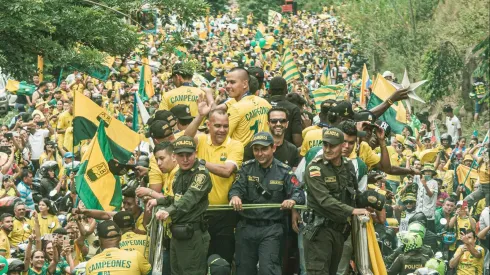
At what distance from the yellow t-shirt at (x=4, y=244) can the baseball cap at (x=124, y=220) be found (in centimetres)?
267

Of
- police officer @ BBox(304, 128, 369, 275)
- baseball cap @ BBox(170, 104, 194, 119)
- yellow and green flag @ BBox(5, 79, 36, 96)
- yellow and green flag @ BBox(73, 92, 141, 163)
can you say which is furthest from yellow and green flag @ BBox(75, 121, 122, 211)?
yellow and green flag @ BBox(5, 79, 36, 96)

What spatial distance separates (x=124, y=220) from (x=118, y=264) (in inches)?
63.6

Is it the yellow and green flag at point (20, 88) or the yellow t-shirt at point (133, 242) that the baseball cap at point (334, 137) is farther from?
the yellow and green flag at point (20, 88)

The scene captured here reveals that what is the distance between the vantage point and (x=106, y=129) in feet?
53.8

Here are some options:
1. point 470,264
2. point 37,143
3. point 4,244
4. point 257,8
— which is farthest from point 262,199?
point 257,8

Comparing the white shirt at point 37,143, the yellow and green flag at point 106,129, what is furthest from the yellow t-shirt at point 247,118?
the white shirt at point 37,143

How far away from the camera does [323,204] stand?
12031mm

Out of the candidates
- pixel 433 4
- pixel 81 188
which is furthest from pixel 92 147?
pixel 433 4

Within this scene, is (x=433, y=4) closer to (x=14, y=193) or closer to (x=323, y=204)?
(x=14, y=193)

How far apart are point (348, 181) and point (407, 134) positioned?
15.9 meters

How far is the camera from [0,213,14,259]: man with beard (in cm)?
1584

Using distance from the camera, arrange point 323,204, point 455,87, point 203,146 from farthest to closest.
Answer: point 455,87, point 203,146, point 323,204

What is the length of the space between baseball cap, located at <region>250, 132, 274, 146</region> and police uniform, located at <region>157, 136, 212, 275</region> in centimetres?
61

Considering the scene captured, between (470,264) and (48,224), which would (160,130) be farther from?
(470,264)
